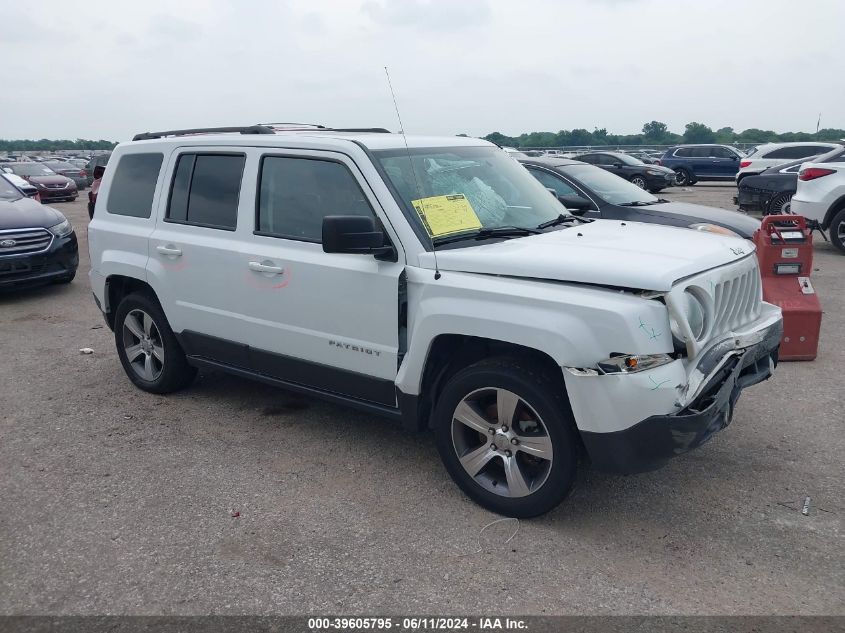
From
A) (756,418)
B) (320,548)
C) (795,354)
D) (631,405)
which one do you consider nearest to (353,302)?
(320,548)

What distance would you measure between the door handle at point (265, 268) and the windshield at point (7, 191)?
6.98 metres

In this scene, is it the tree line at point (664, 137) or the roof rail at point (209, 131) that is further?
the tree line at point (664, 137)

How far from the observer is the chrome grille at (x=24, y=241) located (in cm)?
893

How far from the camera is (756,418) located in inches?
201

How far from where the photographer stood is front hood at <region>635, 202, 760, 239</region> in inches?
320

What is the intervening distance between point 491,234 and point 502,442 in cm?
117

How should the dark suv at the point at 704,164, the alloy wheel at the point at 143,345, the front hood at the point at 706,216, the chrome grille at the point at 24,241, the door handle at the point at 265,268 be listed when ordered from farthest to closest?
the dark suv at the point at 704,164 → the chrome grille at the point at 24,241 → the front hood at the point at 706,216 → the alloy wheel at the point at 143,345 → the door handle at the point at 265,268

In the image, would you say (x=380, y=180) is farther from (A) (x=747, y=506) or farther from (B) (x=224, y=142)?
(A) (x=747, y=506)

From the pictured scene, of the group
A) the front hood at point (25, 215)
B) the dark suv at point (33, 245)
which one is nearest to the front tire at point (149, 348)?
the dark suv at point (33, 245)

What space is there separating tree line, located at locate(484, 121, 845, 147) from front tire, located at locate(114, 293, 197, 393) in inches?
1766

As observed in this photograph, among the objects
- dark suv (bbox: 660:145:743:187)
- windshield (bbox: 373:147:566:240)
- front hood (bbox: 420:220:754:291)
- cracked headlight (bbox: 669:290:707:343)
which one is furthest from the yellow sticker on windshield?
dark suv (bbox: 660:145:743:187)

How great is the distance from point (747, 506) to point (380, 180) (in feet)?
8.47

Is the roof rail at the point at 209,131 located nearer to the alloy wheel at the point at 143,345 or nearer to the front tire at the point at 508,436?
the alloy wheel at the point at 143,345

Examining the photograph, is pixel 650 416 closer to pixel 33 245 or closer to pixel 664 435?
pixel 664 435
